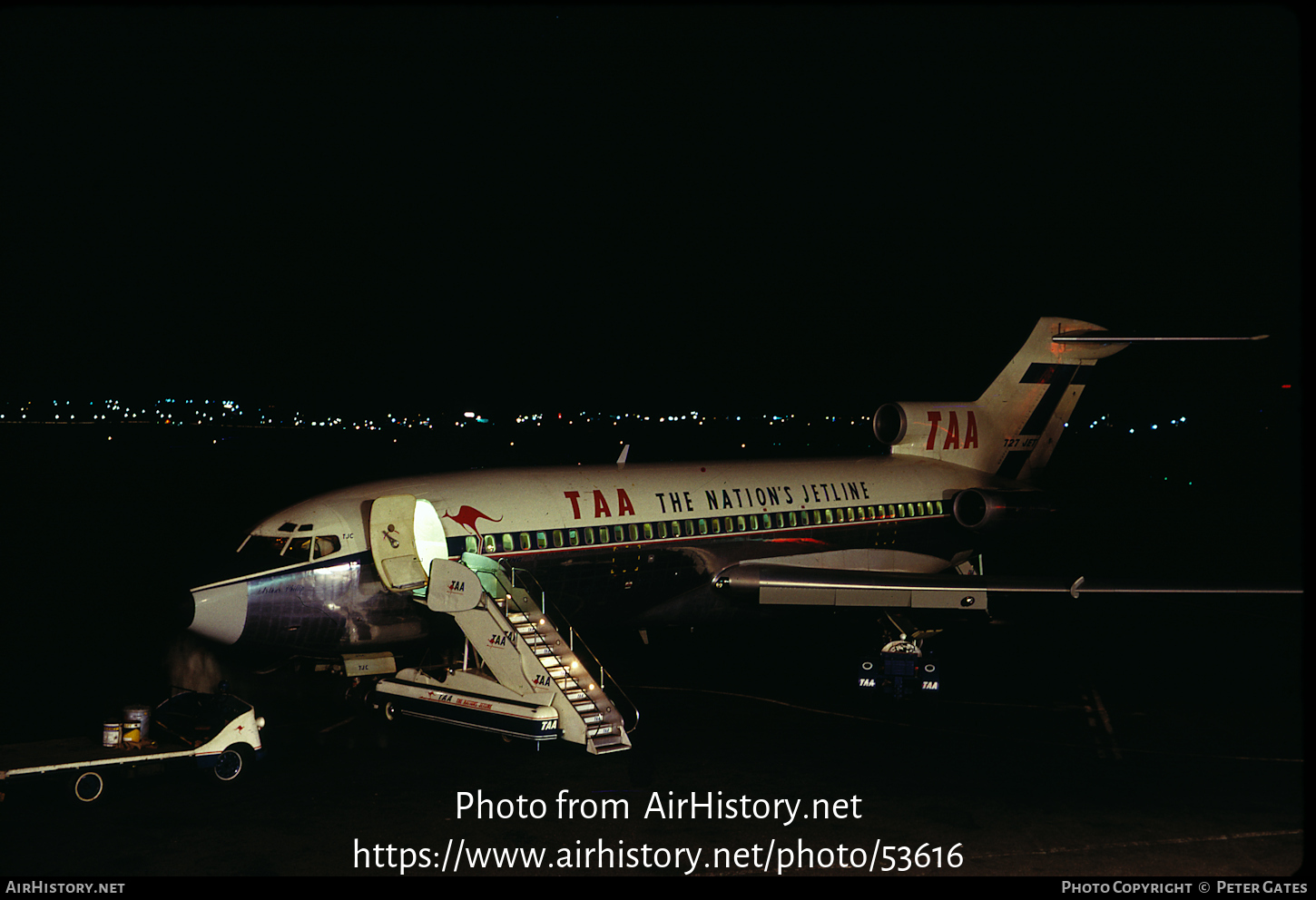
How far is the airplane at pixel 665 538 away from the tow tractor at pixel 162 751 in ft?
7.12

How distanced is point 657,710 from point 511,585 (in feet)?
10.7

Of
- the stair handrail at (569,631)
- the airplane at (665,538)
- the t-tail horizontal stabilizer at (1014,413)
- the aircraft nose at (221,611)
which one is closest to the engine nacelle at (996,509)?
the airplane at (665,538)

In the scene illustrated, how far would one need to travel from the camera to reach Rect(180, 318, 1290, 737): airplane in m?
17.3

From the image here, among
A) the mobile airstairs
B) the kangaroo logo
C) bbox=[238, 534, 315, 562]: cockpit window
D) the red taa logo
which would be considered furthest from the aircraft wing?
bbox=[238, 534, 315, 562]: cockpit window

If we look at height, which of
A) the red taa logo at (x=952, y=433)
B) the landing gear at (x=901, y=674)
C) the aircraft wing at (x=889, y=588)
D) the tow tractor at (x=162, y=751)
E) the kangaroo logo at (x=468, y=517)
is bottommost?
the landing gear at (x=901, y=674)

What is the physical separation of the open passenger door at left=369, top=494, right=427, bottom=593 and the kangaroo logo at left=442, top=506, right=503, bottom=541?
26.9 inches

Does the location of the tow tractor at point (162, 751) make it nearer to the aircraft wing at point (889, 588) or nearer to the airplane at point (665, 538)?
the airplane at point (665, 538)

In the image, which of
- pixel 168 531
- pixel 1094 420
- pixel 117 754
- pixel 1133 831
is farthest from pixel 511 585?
pixel 1094 420

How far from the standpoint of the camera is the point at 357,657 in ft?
61.4

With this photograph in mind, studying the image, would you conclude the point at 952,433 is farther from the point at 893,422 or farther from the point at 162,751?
the point at 162,751

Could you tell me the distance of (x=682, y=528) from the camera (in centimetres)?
2086

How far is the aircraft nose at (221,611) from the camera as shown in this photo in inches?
656

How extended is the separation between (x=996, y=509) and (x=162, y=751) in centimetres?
1777

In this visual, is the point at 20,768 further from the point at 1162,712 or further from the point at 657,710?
the point at 1162,712
